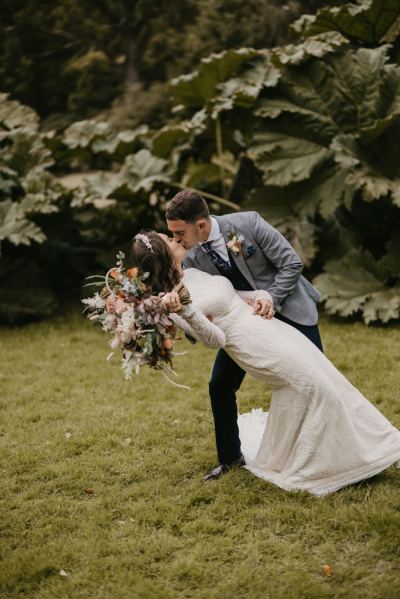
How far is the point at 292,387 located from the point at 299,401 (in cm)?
8

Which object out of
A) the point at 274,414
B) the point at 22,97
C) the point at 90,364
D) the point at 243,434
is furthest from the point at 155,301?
the point at 22,97

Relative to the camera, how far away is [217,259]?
3.67 metres

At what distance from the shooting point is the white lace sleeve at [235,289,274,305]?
363 cm

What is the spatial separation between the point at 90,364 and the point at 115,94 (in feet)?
56.9

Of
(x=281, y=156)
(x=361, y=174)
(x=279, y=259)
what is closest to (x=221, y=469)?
(x=279, y=259)

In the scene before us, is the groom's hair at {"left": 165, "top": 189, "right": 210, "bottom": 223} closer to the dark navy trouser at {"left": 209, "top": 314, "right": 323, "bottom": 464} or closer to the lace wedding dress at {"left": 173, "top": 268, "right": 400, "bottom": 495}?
the lace wedding dress at {"left": 173, "top": 268, "right": 400, "bottom": 495}

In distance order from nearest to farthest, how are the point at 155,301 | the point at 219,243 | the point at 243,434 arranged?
the point at 155,301
the point at 219,243
the point at 243,434

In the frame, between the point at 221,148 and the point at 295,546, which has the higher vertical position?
the point at 295,546

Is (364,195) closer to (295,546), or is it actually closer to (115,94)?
(295,546)

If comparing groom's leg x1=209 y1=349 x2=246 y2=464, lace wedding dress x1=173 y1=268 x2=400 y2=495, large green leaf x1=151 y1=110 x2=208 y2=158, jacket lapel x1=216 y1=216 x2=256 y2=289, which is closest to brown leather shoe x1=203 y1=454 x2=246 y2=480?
groom's leg x1=209 y1=349 x2=246 y2=464

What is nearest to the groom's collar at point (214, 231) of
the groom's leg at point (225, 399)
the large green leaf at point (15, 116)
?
the groom's leg at point (225, 399)

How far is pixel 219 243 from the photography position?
3646 mm

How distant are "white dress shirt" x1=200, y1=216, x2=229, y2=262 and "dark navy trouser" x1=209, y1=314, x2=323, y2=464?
1.53 feet

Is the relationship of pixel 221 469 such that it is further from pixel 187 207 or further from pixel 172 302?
pixel 187 207
